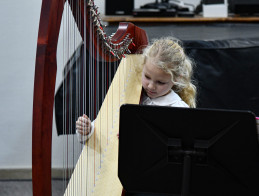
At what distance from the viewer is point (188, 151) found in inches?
39.8

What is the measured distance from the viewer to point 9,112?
2.47 m

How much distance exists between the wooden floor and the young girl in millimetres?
990

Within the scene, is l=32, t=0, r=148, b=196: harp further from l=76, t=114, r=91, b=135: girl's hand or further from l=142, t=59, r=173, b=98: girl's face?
l=142, t=59, r=173, b=98: girl's face

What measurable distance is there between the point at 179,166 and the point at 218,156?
0.10 m

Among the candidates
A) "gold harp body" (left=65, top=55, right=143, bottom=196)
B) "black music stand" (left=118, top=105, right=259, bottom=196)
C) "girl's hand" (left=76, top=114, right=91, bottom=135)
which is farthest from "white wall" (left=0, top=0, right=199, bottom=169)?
"black music stand" (left=118, top=105, right=259, bottom=196)

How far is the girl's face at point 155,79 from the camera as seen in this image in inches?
59.4

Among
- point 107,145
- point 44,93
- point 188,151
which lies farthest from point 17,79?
point 44,93

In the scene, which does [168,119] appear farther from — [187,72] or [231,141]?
[187,72]

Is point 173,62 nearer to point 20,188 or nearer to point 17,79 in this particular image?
point 17,79

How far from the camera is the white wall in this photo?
2318mm

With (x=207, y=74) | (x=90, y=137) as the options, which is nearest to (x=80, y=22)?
(x=90, y=137)

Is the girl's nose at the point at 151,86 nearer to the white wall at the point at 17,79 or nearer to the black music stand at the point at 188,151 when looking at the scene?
the black music stand at the point at 188,151

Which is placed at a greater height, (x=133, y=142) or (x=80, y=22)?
→ (x=80, y=22)

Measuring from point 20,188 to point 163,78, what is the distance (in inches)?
52.1
